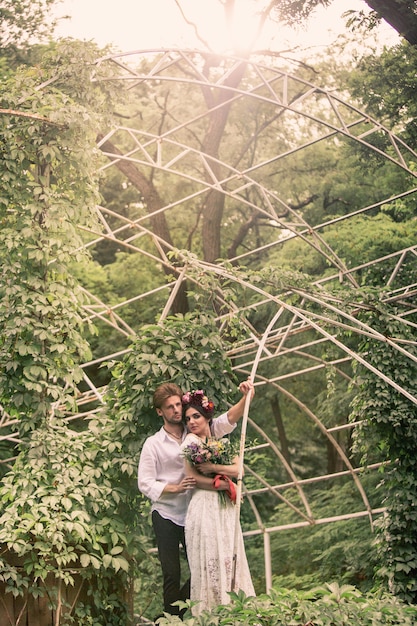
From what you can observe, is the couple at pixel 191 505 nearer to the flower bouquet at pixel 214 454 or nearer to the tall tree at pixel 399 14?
the flower bouquet at pixel 214 454

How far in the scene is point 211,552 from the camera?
214 inches

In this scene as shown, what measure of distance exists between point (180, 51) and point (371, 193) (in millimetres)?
7506

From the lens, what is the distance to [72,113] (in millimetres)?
6258

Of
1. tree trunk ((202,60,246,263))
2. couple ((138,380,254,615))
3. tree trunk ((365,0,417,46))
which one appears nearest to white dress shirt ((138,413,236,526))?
couple ((138,380,254,615))

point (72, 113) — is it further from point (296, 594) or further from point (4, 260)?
point (296, 594)

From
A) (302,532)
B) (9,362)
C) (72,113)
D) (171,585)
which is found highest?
(72,113)

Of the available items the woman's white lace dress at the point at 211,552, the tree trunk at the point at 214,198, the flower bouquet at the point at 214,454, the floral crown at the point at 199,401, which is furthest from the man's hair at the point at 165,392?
the tree trunk at the point at 214,198


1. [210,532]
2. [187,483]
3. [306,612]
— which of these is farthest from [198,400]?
[306,612]

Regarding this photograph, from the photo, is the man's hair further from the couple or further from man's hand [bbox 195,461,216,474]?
man's hand [bbox 195,461,216,474]

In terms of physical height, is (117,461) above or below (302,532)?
above

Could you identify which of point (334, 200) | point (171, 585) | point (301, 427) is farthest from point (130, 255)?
point (171, 585)

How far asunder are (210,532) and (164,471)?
58cm

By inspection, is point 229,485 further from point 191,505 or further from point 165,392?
point 165,392

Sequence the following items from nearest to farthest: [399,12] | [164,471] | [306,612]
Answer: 1. [306,612]
2. [164,471]
3. [399,12]
